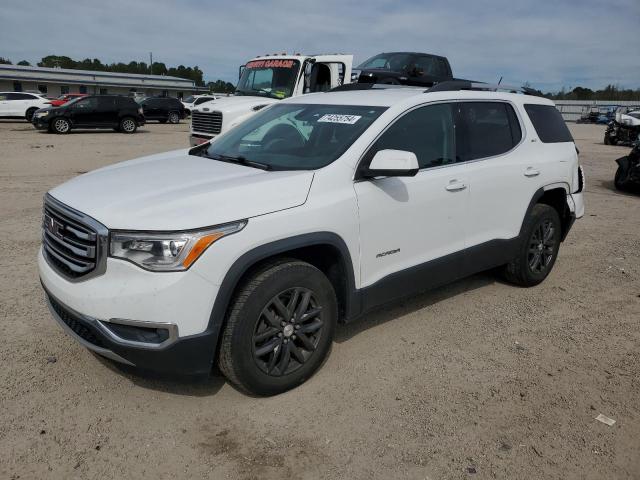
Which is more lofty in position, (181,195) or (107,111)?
(107,111)

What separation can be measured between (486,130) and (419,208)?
1.22 meters

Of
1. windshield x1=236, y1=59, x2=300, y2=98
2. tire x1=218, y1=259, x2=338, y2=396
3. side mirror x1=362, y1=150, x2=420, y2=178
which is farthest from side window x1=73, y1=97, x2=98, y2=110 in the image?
tire x1=218, y1=259, x2=338, y2=396

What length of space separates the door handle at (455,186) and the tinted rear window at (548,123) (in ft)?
4.65

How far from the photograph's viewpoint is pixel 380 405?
124 inches

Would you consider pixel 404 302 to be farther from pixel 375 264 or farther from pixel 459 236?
pixel 375 264

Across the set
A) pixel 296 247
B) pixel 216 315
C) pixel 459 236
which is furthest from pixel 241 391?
pixel 459 236

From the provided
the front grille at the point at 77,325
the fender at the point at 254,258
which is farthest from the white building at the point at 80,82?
the fender at the point at 254,258

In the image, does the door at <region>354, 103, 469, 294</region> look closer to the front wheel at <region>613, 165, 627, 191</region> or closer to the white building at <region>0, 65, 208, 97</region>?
the front wheel at <region>613, 165, 627, 191</region>

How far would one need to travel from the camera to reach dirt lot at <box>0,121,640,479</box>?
265 centimetres

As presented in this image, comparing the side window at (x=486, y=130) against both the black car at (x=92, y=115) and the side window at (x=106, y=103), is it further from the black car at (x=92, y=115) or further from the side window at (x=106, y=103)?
the side window at (x=106, y=103)

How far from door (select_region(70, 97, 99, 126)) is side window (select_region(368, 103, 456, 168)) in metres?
20.9

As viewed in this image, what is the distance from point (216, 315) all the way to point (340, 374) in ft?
3.62

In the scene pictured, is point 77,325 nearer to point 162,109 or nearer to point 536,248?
point 536,248

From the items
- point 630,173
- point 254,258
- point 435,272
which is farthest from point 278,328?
point 630,173
